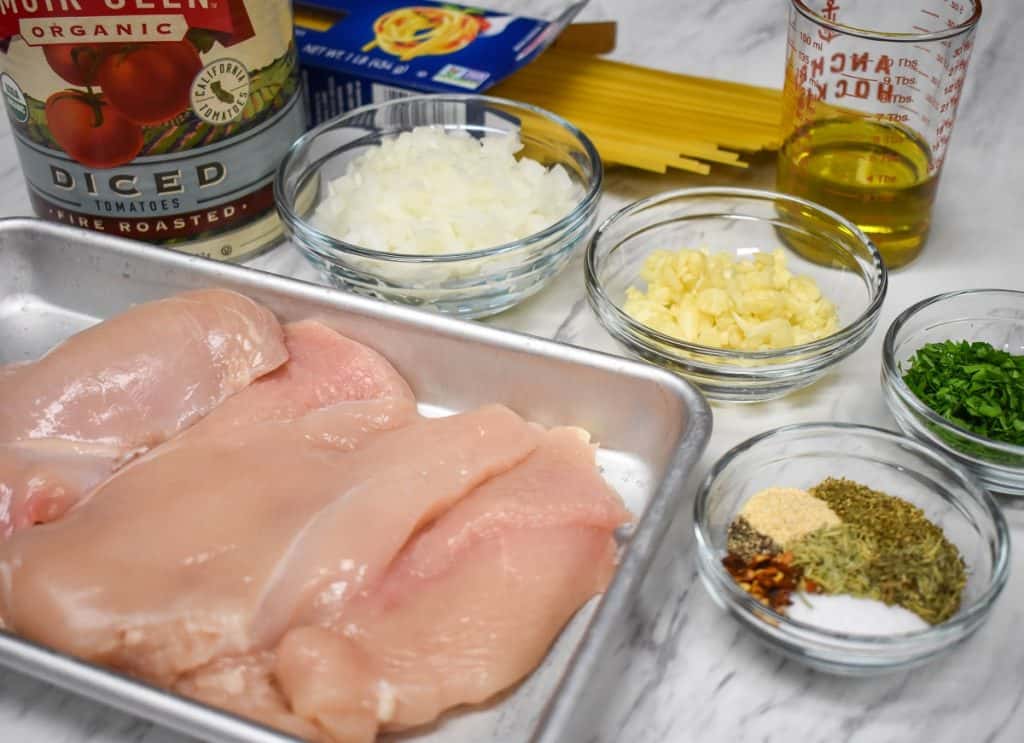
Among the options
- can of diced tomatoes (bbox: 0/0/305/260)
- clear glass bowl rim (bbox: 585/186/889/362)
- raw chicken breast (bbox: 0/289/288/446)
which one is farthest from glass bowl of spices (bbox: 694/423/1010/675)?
can of diced tomatoes (bbox: 0/0/305/260)

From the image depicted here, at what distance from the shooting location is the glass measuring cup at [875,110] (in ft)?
4.78

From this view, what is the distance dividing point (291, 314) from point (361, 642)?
0.48 meters

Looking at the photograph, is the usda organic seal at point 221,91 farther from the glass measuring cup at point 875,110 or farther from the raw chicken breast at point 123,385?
the glass measuring cup at point 875,110

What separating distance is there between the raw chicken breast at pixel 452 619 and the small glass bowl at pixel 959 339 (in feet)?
1.09

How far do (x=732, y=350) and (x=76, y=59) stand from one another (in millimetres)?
813

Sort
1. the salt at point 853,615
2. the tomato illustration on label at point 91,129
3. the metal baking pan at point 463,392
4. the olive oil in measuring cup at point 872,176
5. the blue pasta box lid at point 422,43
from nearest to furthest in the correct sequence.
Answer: the metal baking pan at point 463,392 → the salt at point 853,615 → the tomato illustration on label at point 91,129 → the olive oil in measuring cup at point 872,176 → the blue pasta box lid at point 422,43

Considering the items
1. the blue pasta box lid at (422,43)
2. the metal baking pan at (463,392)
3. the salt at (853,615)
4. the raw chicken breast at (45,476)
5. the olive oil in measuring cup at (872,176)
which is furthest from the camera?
the blue pasta box lid at (422,43)

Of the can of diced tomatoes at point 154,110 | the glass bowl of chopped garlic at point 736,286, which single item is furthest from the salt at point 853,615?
the can of diced tomatoes at point 154,110

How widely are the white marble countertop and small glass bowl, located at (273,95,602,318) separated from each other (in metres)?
0.10

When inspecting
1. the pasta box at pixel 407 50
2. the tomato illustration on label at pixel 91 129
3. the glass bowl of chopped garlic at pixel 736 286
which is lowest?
the glass bowl of chopped garlic at pixel 736 286

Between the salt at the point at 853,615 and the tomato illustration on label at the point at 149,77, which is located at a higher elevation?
the tomato illustration on label at the point at 149,77

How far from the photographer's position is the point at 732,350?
131cm

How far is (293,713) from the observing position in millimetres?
977

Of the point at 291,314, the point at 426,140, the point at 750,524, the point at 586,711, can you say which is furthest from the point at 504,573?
the point at 426,140
